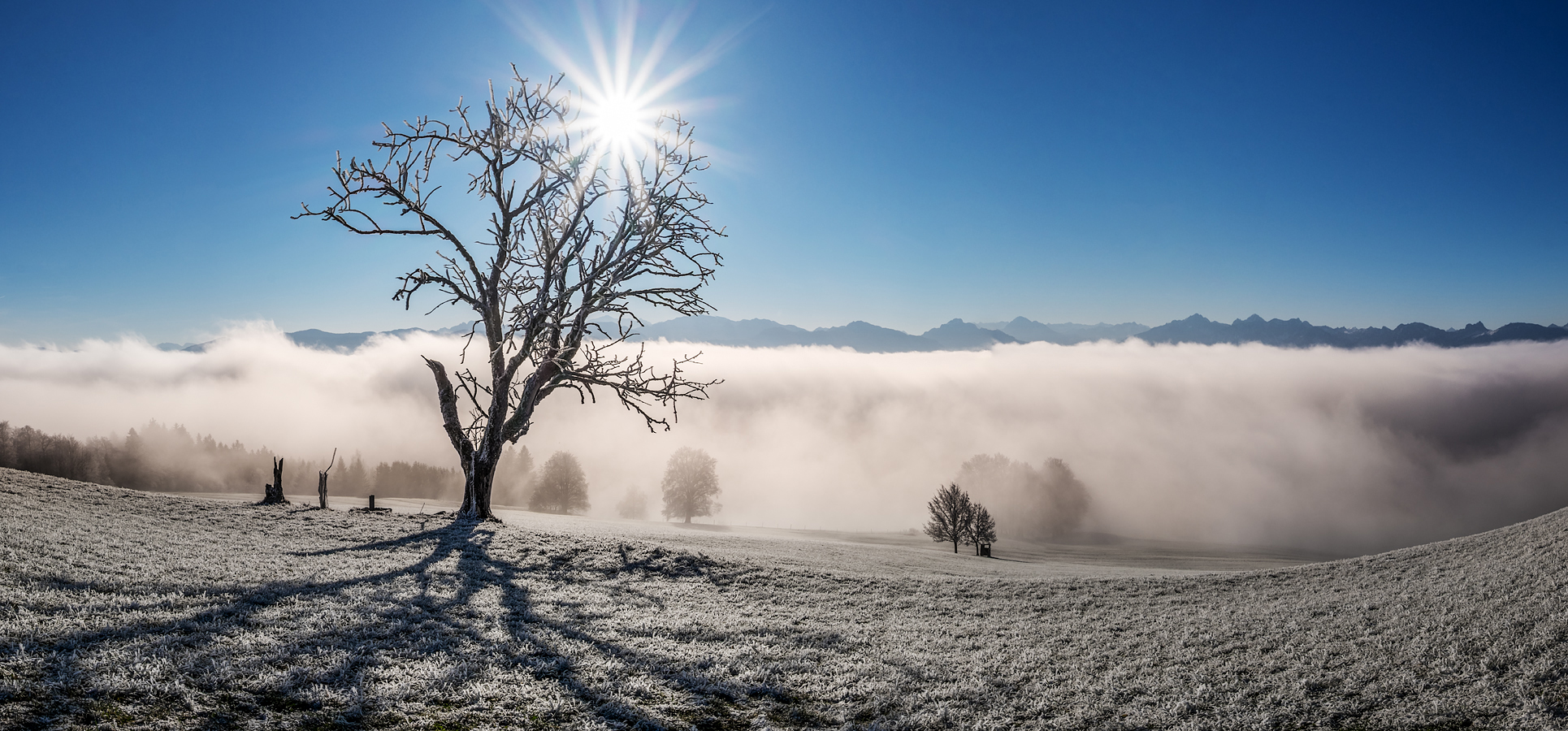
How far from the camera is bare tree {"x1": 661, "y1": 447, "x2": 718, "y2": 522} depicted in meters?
76.9

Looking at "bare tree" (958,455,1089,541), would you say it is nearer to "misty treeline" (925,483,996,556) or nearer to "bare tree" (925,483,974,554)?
"misty treeline" (925,483,996,556)

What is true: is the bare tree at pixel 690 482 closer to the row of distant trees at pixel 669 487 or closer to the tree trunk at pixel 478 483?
the row of distant trees at pixel 669 487

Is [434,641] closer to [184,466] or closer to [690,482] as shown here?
[690,482]

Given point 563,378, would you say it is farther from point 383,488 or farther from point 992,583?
point 383,488

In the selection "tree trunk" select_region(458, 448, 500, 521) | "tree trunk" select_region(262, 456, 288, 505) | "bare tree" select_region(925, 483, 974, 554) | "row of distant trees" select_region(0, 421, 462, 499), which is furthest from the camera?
"row of distant trees" select_region(0, 421, 462, 499)

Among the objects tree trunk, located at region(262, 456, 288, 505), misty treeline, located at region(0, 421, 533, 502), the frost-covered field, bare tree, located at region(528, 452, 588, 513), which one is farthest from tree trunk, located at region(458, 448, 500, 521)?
misty treeline, located at region(0, 421, 533, 502)

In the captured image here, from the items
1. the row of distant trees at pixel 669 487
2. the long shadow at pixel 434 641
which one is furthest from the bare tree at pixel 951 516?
the long shadow at pixel 434 641

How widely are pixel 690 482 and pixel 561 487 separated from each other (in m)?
16.8

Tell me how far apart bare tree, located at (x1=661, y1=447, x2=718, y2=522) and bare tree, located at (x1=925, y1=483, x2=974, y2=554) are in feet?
96.5

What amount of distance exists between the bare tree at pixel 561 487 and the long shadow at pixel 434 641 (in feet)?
230

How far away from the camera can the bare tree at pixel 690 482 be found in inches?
3027

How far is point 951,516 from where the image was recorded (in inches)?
2180

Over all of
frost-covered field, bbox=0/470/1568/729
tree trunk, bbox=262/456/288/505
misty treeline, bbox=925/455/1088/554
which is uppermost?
tree trunk, bbox=262/456/288/505

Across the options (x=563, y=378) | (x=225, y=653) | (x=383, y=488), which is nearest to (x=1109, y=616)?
(x=225, y=653)
